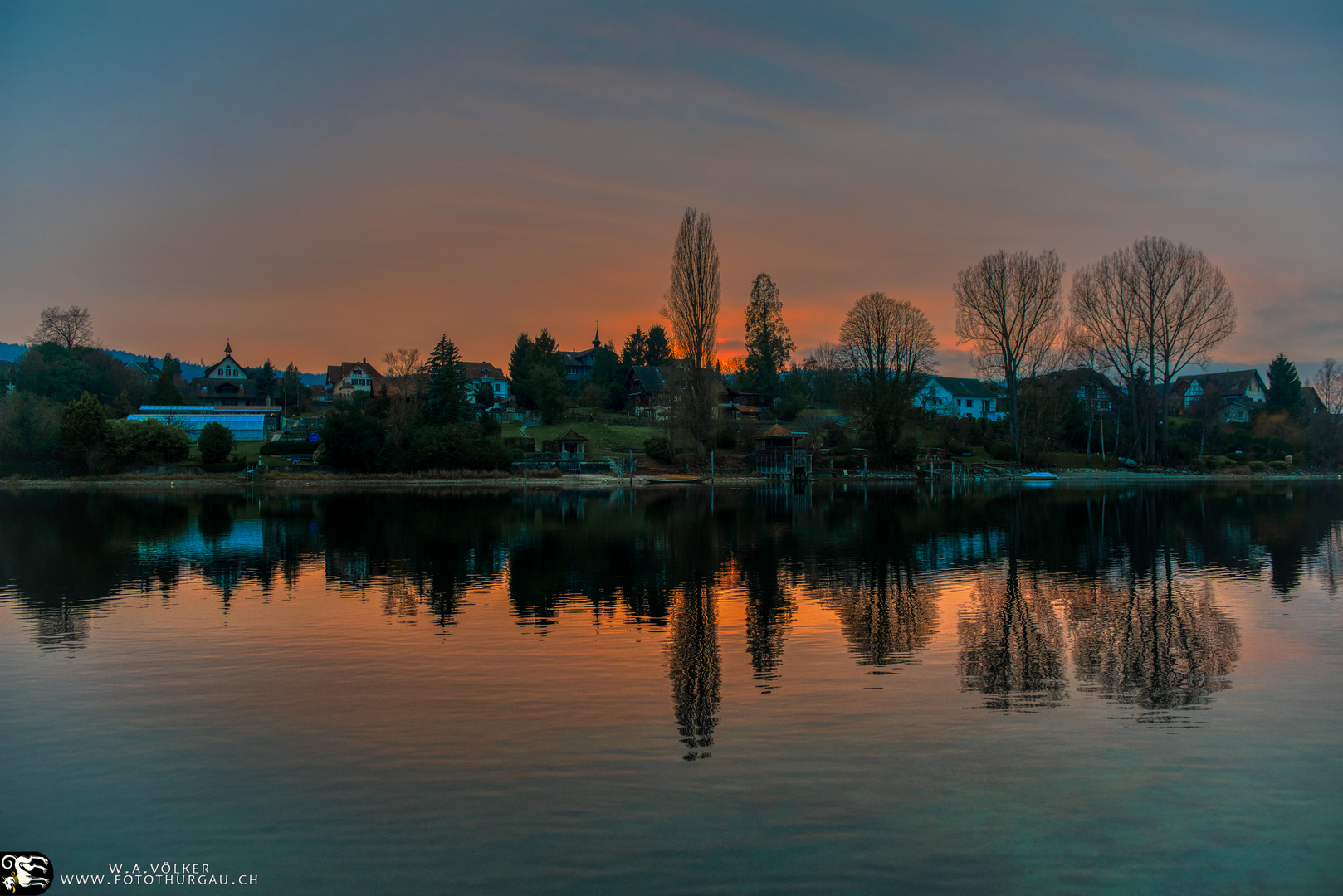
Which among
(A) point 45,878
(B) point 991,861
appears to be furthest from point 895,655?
(A) point 45,878

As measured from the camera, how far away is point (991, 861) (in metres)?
6.84

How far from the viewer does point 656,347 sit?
112688 mm

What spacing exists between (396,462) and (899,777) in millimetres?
61636

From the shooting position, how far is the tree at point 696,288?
66.0 metres

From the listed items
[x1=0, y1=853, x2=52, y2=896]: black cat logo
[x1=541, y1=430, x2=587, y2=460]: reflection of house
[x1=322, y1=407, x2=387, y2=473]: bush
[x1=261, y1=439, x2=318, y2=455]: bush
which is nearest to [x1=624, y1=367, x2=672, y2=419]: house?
[x1=541, y1=430, x2=587, y2=460]: reflection of house

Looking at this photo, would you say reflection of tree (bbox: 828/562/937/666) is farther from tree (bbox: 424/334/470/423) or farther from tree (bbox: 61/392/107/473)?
tree (bbox: 61/392/107/473)

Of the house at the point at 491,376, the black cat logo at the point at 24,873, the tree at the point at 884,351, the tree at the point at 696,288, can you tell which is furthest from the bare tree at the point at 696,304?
the black cat logo at the point at 24,873

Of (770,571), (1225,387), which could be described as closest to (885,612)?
(770,571)

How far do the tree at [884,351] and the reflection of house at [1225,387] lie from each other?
48562 millimetres

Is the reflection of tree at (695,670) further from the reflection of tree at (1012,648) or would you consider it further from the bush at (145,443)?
the bush at (145,443)

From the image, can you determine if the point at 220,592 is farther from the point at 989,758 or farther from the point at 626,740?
the point at 989,758

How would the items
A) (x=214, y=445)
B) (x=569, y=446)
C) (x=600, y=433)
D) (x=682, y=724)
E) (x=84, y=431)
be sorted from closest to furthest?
1. (x=682, y=724)
2. (x=84, y=431)
3. (x=214, y=445)
4. (x=569, y=446)
5. (x=600, y=433)

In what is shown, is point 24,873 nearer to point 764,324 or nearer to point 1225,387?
point 764,324

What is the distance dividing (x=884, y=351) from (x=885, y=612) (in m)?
61.9
